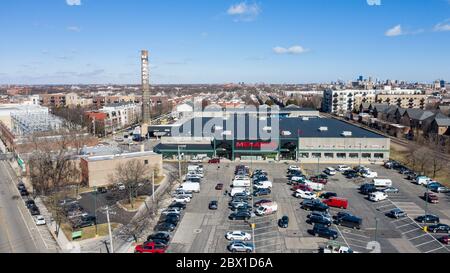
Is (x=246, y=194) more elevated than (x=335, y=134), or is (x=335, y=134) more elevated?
(x=335, y=134)

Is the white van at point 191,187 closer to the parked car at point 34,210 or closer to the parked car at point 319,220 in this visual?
the parked car at point 319,220

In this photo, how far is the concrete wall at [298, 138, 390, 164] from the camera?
20.2 meters

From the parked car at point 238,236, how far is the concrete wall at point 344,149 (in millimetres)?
11282

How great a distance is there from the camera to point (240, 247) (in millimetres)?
9070

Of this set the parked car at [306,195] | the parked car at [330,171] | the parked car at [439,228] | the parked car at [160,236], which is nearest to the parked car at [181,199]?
the parked car at [160,236]

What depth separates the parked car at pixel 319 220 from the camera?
10781 mm

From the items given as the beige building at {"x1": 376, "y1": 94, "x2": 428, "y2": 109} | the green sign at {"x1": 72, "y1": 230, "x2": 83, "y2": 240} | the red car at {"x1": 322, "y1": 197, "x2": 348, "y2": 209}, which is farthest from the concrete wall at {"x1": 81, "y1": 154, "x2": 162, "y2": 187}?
the beige building at {"x1": 376, "y1": 94, "x2": 428, "y2": 109}

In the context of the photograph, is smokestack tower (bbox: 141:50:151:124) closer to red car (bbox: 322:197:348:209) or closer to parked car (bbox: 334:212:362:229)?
red car (bbox: 322:197:348:209)

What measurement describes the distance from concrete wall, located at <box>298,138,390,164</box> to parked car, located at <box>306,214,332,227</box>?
9503mm

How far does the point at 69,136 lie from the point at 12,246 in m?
13.4
